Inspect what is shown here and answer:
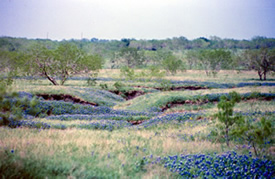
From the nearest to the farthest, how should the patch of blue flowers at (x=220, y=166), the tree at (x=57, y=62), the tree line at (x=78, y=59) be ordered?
the patch of blue flowers at (x=220, y=166) < the tree at (x=57, y=62) < the tree line at (x=78, y=59)

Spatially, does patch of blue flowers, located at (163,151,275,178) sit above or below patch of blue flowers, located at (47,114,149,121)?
above

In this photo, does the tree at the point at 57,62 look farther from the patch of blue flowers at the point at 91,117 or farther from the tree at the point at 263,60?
the tree at the point at 263,60

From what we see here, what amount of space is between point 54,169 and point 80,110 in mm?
14582

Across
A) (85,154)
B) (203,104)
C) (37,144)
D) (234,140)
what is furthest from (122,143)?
(203,104)

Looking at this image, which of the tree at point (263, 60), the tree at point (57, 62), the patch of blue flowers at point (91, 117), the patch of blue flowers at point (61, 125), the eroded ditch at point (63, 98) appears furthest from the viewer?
the tree at point (263, 60)

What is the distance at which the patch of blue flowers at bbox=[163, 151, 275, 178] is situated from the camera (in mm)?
6102

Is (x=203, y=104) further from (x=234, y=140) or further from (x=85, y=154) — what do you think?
(x=85, y=154)

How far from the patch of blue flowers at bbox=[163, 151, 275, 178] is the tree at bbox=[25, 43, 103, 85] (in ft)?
101

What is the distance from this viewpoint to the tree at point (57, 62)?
33.2 meters

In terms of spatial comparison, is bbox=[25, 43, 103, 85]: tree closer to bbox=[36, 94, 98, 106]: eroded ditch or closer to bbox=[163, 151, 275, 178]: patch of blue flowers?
bbox=[36, 94, 98, 106]: eroded ditch

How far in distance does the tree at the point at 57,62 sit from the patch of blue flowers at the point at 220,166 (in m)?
30.8

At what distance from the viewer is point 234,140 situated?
9.66m

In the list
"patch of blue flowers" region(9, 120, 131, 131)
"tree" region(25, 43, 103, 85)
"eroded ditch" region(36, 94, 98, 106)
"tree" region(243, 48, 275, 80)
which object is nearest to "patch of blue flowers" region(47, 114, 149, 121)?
"patch of blue flowers" region(9, 120, 131, 131)

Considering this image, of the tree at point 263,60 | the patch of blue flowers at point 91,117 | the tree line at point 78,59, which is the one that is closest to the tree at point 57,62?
the tree line at point 78,59
